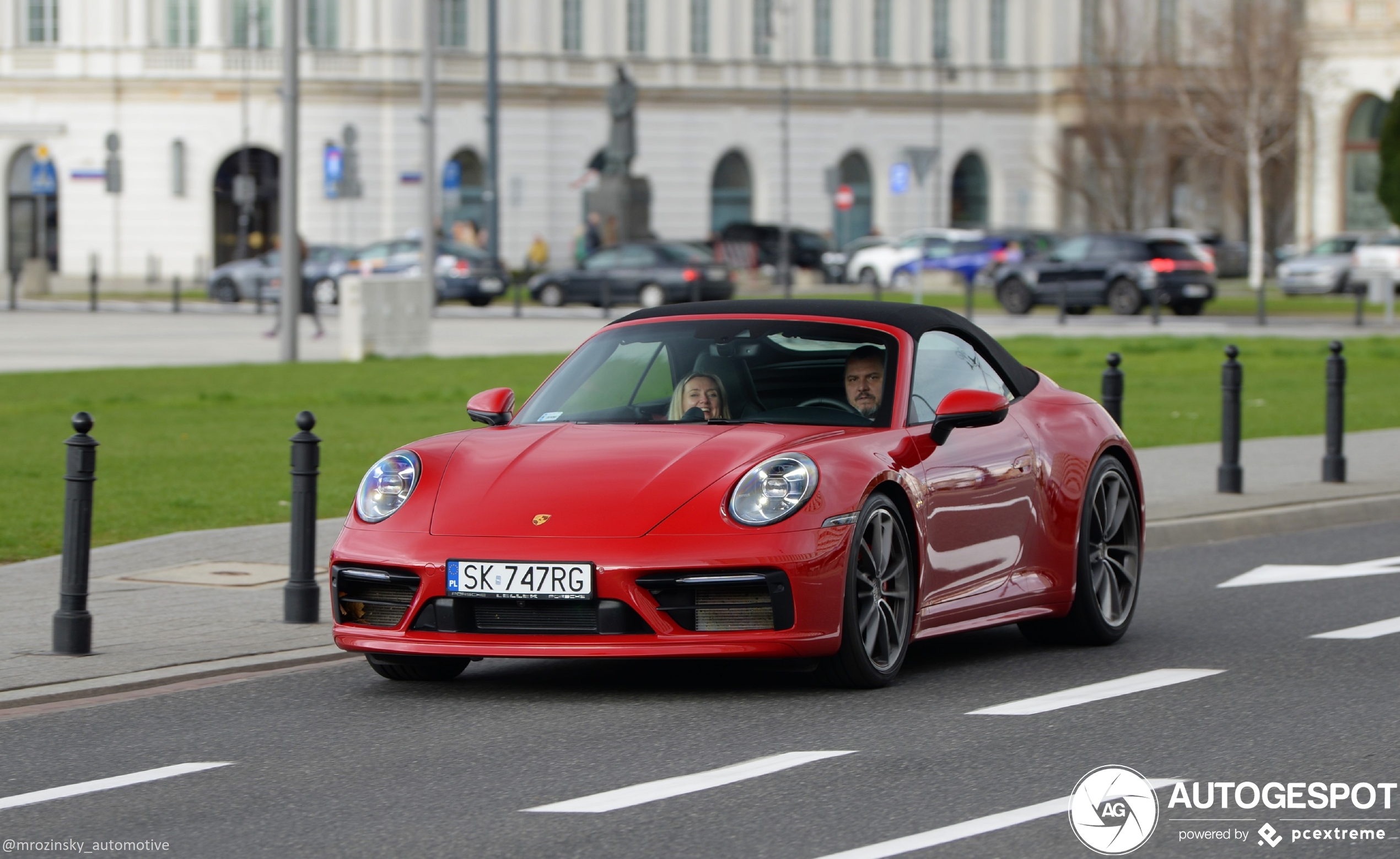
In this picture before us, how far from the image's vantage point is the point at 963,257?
62.2 metres

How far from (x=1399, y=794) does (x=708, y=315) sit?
3.48 metres

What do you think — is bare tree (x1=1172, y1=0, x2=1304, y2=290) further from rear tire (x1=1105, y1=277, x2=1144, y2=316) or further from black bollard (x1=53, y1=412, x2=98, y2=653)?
black bollard (x1=53, y1=412, x2=98, y2=653)

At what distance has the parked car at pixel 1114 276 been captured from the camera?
4388 centimetres

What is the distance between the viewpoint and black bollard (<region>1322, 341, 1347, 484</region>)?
14.7m

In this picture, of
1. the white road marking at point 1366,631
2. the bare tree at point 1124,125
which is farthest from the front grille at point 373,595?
the bare tree at point 1124,125

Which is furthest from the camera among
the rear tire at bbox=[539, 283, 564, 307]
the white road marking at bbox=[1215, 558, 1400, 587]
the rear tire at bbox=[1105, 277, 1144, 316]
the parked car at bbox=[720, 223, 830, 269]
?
the parked car at bbox=[720, 223, 830, 269]

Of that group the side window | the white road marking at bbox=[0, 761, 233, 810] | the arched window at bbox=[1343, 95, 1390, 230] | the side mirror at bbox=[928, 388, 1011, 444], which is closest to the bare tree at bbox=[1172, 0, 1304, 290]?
the arched window at bbox=[1343, 95, 1390, 230]

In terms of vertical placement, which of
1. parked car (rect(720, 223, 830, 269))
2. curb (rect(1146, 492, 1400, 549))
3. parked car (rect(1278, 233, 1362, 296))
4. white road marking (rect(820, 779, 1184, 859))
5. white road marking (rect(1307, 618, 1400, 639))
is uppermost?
parked car (rect(720, 223, 830, 269))

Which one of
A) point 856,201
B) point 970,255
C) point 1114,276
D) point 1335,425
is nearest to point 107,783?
point 1335,425

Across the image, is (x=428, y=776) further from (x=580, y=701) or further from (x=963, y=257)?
(x=963, y=257)

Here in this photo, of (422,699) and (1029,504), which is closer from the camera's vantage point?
(422,699)

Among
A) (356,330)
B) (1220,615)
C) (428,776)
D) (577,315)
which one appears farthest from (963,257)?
(428,776)

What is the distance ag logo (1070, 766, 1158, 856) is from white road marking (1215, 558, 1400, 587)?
4895 millimetres

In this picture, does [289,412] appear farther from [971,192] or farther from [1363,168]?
[971,192]
